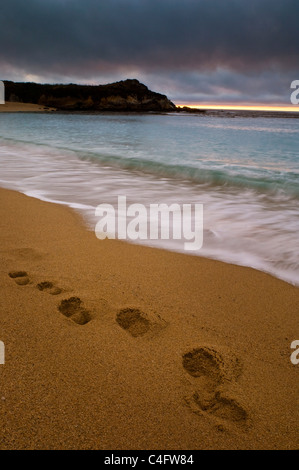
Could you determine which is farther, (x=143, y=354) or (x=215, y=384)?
(x=143, y=354)

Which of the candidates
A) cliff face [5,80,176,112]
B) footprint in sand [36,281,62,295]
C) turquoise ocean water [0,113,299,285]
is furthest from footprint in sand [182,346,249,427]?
cliff face [5,80,176,112]

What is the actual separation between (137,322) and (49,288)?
2.24 ft

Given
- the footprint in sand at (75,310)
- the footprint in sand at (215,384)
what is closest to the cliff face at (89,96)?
the footprint in sand at (75,310)

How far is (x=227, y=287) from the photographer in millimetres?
2256

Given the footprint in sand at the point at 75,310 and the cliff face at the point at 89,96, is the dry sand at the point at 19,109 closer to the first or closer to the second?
the cliff face at the point at 89,96

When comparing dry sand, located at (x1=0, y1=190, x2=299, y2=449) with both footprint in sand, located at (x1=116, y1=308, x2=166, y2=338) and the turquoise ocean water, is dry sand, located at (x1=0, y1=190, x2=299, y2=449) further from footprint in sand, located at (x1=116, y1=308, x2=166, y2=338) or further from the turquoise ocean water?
the turquoise ocean water

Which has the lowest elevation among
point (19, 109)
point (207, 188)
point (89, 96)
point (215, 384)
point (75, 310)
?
point (215, 384)

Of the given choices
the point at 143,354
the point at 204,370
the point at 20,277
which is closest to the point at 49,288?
the point at 20,277

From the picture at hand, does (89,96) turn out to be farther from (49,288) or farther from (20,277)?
(49,288)

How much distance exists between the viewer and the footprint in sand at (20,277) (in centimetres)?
213

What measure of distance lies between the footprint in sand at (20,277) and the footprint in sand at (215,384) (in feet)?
4.02

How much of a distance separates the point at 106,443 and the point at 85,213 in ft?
10.0

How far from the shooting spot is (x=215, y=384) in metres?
1.42

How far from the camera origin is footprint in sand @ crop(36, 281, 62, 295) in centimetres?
205
